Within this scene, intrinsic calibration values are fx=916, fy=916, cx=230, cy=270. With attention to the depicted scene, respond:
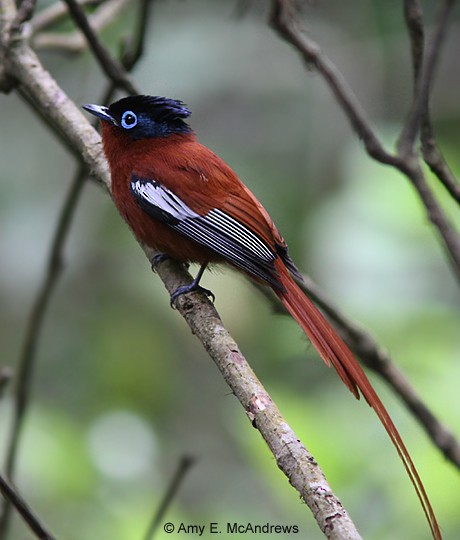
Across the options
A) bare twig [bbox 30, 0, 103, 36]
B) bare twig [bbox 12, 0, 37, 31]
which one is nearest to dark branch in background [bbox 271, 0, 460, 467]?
bare twig [bbox 12, 0, 37, 31]

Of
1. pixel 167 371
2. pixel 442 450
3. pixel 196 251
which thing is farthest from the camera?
pixel 167 371

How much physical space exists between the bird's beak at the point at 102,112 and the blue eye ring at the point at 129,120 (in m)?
0.03

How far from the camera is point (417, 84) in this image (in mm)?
2557

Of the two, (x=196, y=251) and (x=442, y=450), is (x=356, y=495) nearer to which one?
(x=442, y=450)

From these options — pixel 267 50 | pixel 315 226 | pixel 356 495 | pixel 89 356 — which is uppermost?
pixel 267 50

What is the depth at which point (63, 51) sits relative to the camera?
13.4ft

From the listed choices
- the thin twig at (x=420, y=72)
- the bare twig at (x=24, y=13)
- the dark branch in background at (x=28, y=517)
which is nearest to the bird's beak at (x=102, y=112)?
the bare twig at (x=24, y=13)

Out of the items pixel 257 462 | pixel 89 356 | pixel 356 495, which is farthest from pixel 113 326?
pixel 356 495

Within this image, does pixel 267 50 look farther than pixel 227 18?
Yes

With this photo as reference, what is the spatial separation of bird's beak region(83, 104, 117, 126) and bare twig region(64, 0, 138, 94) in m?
0.11

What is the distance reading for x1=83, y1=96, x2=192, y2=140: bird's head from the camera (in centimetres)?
332

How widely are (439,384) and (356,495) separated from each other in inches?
19.6

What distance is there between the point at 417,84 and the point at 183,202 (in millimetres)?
936

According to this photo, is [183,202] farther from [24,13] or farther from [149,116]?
[24,13]
